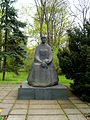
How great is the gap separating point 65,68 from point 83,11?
13.9 m

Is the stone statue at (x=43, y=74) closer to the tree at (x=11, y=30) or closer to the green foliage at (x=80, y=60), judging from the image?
the green foliage at (x=80, y=60)

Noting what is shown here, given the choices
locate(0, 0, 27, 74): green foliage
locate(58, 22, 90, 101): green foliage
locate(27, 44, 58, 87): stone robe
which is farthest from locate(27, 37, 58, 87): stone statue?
locate(0, 0, 27, 74): green foliage

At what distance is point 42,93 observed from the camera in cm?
591

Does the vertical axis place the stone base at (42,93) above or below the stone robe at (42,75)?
below

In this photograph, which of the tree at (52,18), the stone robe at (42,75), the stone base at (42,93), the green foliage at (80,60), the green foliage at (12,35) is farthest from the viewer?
the tree at (52,18)

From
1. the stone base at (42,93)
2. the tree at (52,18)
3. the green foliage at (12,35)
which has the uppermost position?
the tree at (52,18)

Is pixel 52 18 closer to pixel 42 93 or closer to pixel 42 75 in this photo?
Result: pixel 42 75

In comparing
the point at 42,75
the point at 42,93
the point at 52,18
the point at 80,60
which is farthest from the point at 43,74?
the point at 52,18

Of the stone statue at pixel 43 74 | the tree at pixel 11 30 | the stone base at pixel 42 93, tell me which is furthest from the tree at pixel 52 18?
the stone base at pixel 42 93

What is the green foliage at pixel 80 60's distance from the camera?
5.52 metres

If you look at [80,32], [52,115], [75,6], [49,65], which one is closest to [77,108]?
[52,115]

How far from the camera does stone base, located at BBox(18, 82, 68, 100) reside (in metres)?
5.86

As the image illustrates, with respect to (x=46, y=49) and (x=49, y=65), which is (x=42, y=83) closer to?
(x=49, y=65)

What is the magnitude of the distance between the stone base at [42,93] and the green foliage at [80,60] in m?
0.72
